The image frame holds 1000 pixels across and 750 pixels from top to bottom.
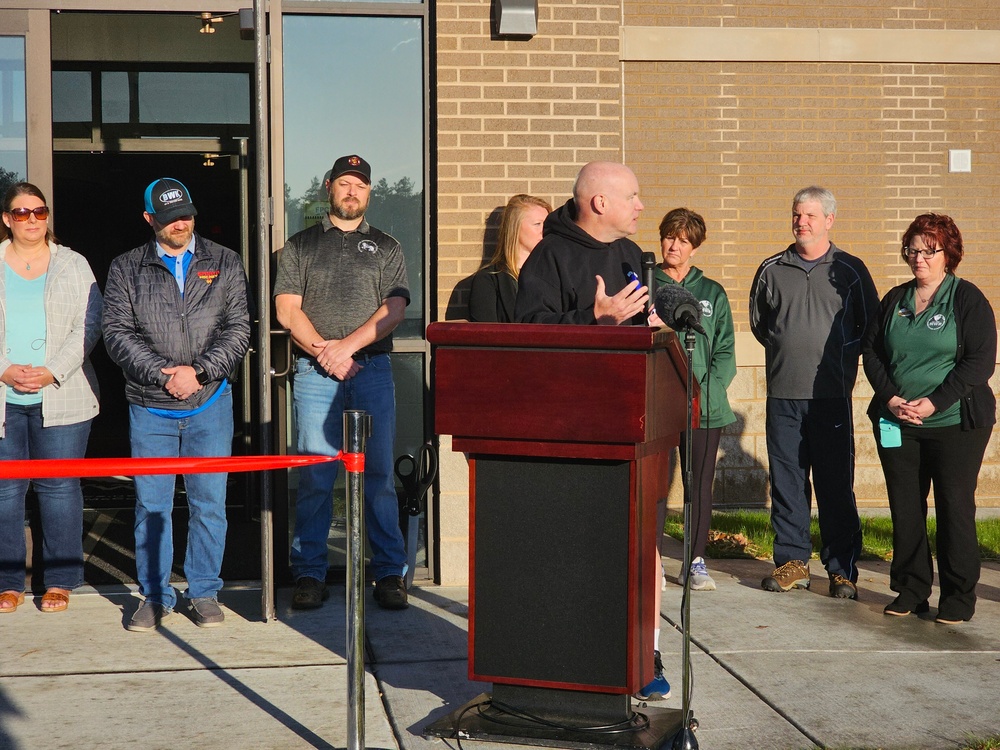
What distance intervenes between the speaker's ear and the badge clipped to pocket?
2.89 metres

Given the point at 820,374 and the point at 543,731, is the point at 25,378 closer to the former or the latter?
the point at 543,731

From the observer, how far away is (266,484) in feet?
19.9

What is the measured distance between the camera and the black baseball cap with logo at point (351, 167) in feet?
20.8

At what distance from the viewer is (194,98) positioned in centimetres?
958

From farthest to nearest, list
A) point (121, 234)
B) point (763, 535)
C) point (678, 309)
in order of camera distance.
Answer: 1. point (121, 234)
2. point (763, 535)
3. point (678, 309)

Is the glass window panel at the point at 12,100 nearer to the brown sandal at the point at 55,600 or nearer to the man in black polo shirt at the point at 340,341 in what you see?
the man in black polo shirt at the point at 340,341

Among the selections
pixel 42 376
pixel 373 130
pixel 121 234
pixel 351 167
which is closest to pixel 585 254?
pixel 351 167

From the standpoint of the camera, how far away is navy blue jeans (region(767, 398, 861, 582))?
22.0 feet

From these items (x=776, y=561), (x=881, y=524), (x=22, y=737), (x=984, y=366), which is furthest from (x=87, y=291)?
(x=881, y=524)

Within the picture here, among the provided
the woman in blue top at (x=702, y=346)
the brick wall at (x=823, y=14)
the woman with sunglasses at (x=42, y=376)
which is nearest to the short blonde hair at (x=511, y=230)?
the woman in blue top at (x=702, y=346)

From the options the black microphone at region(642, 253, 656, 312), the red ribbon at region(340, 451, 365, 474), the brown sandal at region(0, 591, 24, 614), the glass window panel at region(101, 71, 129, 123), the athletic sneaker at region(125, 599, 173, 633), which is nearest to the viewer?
the red ribbon at region(340, 451, 365, 474)

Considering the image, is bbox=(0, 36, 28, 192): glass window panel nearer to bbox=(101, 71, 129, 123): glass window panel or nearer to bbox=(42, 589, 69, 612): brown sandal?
bbox=(42, 589, 69, 612): brown sandal

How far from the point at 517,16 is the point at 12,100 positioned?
Answer: 2.87 meters

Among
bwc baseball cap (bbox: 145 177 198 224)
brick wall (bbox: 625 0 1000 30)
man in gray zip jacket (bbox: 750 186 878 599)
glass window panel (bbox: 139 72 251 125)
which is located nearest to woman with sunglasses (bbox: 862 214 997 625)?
man in gray zip jacket (bbox: 750 186 878 599)
